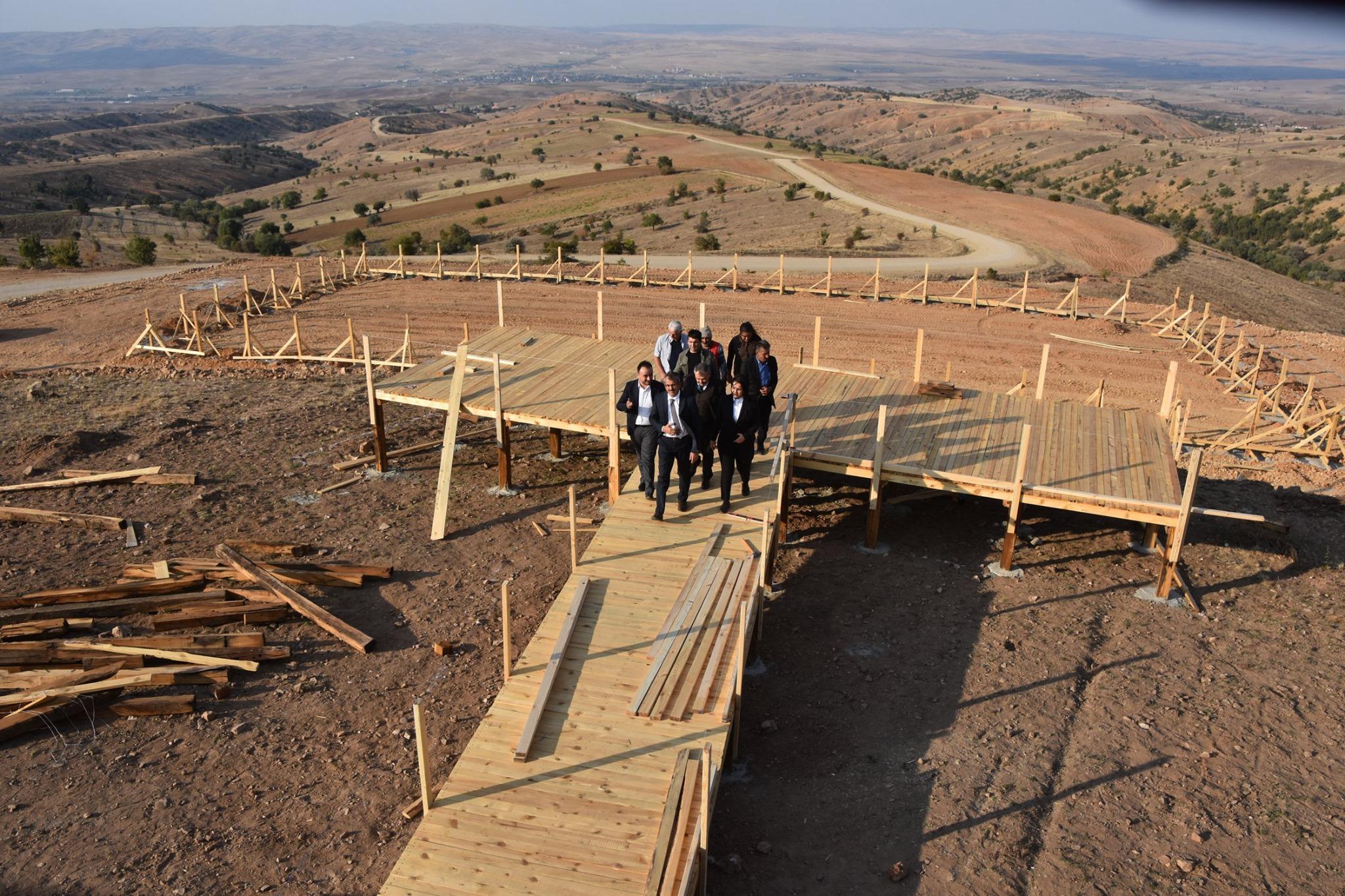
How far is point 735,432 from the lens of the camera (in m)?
12.2

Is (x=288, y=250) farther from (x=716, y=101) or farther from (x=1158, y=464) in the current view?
(x=716, y=101)

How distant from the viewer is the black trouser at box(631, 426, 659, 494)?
12281 mm

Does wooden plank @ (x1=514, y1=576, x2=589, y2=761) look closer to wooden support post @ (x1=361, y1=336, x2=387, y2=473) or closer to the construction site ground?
the construction site ground

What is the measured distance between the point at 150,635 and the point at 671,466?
22.1 feet

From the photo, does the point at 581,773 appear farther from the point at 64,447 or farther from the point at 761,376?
the point at 64,447

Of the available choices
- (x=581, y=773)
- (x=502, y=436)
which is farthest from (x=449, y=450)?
(x=581, y=773)

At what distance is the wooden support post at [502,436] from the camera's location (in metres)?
15.3

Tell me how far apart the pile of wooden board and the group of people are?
4.15 m

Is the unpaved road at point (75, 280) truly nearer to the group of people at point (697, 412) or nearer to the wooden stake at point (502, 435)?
the wooden stake at point (502, 435)

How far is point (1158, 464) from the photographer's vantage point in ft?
45.1

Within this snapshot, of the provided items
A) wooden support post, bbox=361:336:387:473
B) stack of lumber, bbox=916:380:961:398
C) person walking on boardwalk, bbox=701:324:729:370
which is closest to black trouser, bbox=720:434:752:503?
person walking on boardwalk, bbox=701:324:729:370

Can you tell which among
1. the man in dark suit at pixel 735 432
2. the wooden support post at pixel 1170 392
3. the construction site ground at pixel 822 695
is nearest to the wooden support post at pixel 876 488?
the construction site ground at pixel 822 695

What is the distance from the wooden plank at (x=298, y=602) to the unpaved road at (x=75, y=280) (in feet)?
84.5

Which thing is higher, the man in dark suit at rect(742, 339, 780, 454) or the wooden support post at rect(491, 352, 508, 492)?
the man in dark suit at rect(742, 339, 780, 454)
